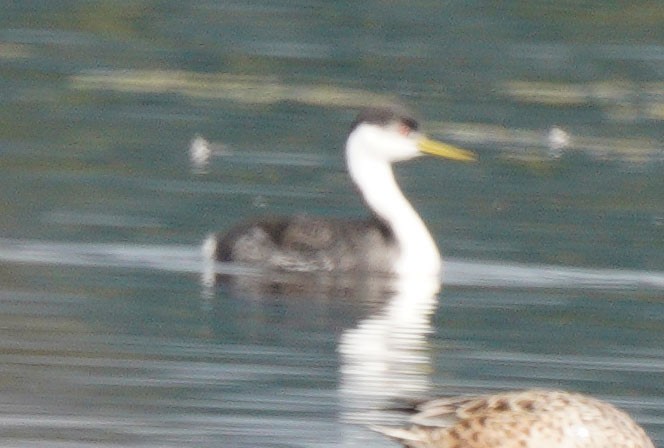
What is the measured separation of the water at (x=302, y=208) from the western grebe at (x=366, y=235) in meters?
0.22

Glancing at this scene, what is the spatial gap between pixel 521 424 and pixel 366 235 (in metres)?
7.09

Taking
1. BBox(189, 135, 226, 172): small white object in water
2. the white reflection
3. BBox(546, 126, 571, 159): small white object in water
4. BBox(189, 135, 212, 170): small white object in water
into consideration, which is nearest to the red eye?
the white reflection

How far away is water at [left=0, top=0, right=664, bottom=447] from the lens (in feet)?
39.1

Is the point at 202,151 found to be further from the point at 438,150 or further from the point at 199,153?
the point at 438,150

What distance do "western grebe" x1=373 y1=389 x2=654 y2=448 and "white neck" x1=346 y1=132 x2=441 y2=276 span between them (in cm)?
643

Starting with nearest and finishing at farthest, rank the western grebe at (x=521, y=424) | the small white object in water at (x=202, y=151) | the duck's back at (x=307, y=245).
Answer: the western grebe at (x=521, y=424) < the duck's back at (x=307, y=245) < the small white object in water at (x=202, y=151)

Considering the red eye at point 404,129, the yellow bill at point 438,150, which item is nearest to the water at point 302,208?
the yellow bill at point 438,150

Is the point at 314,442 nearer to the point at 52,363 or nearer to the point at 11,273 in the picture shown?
the point at 52,363

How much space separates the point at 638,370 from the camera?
1278cm

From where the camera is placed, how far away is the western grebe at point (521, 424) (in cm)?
957

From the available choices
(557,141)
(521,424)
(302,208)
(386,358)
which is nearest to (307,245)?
(302,208)

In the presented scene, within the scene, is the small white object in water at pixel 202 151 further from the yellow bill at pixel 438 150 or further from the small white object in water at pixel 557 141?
the small white object in water at pixel 557 141

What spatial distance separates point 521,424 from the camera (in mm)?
9648

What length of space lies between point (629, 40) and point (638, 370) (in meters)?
18.2
